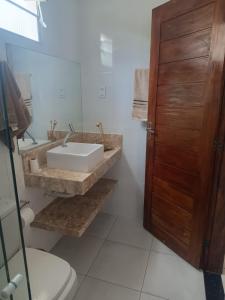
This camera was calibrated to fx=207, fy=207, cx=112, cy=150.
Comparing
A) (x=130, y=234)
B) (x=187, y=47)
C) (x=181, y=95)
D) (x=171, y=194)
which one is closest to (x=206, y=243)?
(x=171, y=194)

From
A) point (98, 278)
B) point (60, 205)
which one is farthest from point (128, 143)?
point (98, 278)

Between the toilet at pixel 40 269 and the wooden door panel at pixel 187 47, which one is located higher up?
the wooden door panel at pixel 187 47

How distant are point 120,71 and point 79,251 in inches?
71.1

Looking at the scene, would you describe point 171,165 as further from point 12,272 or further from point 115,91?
point 12,272

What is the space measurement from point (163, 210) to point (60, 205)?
962 millimetres

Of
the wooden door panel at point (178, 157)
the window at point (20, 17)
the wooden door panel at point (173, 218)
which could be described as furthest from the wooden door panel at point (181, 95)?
the window at point (20, 17)

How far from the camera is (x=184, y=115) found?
1626mm

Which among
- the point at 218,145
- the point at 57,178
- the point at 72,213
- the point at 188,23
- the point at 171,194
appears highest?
the point at 188,23

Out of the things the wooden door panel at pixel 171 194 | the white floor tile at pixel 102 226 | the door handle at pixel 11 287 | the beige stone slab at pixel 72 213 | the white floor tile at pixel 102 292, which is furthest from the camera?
the white floor tile at pixel 102 226

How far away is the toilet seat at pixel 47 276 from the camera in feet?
3.26

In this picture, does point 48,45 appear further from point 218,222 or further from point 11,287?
point 218,222

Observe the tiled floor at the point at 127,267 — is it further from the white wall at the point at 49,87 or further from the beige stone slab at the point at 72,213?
the white wall at the point at 49,87

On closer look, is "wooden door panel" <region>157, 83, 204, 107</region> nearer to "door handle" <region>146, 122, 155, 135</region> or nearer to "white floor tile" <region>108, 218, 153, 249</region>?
"door handle" <region>146, 122, 155, 135</region>

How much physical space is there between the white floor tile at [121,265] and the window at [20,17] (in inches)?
75.0
